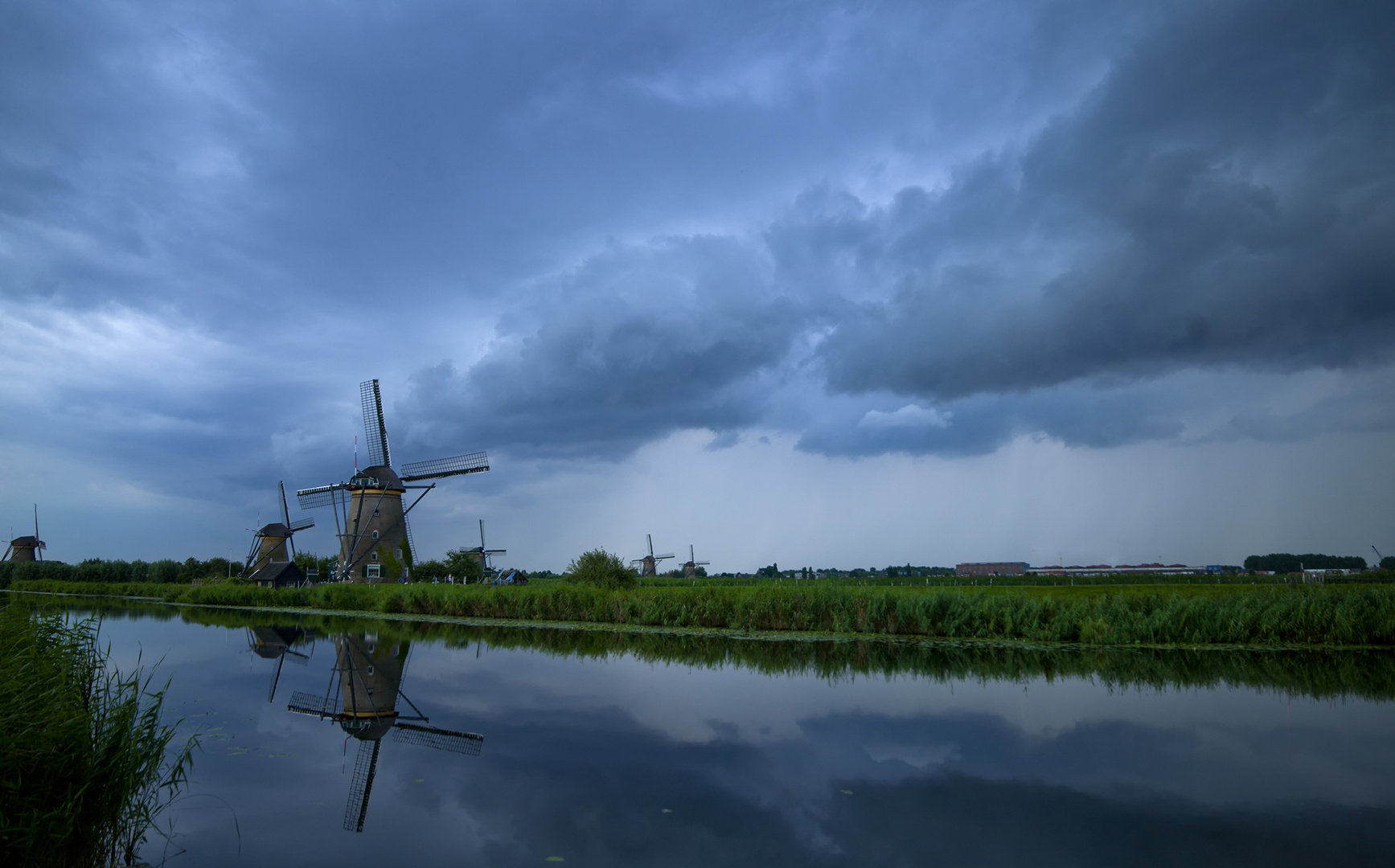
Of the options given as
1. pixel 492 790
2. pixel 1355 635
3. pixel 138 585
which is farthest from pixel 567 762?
pixel 138 585

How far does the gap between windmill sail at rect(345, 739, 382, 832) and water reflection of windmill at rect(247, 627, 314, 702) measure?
5153 mm

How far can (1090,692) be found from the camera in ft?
43.4

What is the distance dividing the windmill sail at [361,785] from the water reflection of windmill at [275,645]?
515cm

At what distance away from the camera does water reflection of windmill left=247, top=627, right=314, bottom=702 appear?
17.4 m

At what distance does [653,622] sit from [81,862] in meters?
22.8

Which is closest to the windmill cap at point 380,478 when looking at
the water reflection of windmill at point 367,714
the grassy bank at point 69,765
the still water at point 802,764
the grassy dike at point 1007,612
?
the grassy dike at point 1007,612

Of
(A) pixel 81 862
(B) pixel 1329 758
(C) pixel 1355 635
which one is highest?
(A) pixel 81 862

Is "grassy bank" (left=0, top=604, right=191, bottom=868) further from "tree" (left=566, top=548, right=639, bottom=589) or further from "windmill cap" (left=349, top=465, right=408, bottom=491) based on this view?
"windmill cap" (left=349, top=465, right=408, bottom=491)

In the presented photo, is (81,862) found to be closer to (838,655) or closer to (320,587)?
(838,655)

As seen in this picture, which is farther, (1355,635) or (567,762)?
(1355,635)

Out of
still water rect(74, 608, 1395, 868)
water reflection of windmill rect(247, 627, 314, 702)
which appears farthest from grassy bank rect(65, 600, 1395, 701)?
water reflection of windmill rect(247, 627, 314, 702)

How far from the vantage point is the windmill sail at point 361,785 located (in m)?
7.44

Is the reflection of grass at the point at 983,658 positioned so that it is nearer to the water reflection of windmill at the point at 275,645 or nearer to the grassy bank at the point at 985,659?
the grassy bank at the point at 985,659

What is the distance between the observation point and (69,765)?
18.6ft
